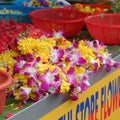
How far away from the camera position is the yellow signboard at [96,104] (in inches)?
80.1

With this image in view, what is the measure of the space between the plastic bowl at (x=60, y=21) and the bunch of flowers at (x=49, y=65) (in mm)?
526

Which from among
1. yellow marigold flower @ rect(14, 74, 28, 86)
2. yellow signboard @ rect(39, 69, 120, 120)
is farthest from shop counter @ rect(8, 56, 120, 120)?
yellow marigold flower @ rect(14, 74, 28, 86)

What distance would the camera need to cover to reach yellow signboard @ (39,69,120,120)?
80.1 inches

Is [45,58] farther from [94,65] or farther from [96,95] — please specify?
[96,95]

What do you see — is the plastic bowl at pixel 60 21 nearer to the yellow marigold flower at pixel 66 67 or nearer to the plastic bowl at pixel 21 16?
the plastic bowl at pixel 21 16

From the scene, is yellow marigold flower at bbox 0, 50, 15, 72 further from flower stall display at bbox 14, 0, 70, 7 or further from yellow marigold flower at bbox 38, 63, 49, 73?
flower stall display at bbox 14, 0, 70, 7

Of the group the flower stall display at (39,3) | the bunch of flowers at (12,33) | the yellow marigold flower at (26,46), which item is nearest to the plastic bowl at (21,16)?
the flower stall display at (39,3)

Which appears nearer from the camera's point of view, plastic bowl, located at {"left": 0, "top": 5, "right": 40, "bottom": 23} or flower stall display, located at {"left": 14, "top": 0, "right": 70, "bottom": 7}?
plastic bowl, located at {"left": 0, "top": 5, "right": 40, "bottom": 23}

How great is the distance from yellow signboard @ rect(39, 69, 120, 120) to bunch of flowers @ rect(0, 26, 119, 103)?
10 centimetres

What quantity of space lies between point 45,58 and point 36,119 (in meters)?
0.32

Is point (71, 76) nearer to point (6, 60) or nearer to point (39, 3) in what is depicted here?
point (6, 60)

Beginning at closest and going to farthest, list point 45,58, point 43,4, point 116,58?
point 45,58, point 116,58, point 43,4

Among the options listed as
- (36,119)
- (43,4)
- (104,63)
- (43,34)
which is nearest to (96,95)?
(104,63)

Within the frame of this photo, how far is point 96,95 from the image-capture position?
2385 millimetres
